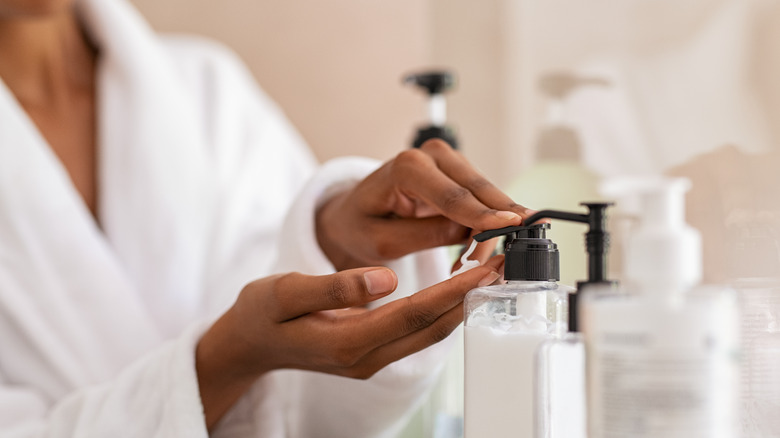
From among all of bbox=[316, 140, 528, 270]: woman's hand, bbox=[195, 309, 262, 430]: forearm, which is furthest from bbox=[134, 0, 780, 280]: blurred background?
bbox=[195, 309, 262, 430]: forearm

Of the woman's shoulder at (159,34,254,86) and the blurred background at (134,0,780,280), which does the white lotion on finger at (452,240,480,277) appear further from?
the woman's shoulder at (159,34,254,86)

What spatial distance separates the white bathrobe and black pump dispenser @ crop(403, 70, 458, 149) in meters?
0.12

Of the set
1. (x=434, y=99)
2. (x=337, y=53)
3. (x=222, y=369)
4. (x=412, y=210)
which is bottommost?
(x=222, y=369)

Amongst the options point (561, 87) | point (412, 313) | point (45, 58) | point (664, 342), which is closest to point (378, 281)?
point (412, 313)

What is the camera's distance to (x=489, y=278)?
1.06 feet

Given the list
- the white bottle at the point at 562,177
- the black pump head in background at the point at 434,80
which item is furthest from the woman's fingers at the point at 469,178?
the black pump head in background at the point at 434,80

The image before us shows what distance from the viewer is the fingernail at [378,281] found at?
32 cm

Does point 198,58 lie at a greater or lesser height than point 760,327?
greater

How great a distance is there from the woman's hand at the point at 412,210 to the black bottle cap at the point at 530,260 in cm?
2

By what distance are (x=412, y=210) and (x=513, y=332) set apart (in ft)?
0.43

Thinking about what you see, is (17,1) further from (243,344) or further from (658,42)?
(658,42)

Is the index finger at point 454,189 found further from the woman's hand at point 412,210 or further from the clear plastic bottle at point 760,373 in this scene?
the clear plastic bottle at point 760,373

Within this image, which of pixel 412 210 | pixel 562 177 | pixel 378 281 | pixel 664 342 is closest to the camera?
pixel 664 342

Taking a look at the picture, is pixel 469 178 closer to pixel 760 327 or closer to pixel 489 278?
pixel 489 278
